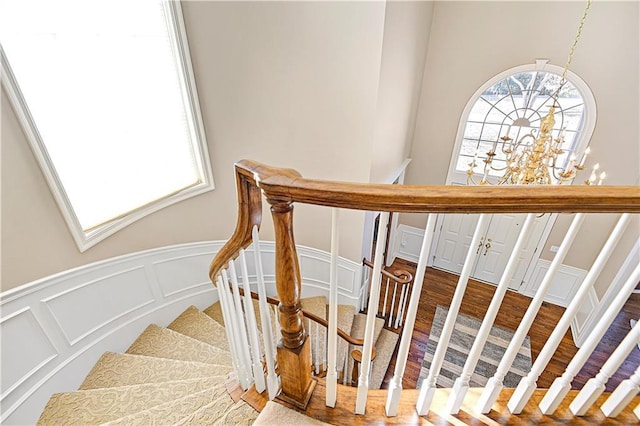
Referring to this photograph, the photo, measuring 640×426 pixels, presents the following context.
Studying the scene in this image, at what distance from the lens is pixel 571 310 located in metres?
0.76

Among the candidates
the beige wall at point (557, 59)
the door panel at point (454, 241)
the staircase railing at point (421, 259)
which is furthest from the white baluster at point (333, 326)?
the door panel at point (454, 241)

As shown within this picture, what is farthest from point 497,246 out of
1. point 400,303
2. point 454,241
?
point 400,303

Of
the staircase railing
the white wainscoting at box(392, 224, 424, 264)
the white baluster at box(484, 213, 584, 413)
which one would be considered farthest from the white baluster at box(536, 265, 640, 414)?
the white wainscoting at box(392, 224, 424, 264)

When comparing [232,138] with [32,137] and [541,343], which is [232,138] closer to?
[32,137]

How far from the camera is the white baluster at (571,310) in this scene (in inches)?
25.3

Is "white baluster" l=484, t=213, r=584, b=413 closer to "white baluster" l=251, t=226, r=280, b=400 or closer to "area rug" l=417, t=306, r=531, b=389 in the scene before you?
"white baluster" l=251, t=226, r=280, b=400

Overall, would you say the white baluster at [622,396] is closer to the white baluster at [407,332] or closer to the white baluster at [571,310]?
the white baluster at [571,310]

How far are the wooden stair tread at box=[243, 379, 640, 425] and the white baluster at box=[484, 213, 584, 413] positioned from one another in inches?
2.1

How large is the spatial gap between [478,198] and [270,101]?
266 centimetres

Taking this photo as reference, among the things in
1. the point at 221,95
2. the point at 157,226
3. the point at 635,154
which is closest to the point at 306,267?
the point at 157,226

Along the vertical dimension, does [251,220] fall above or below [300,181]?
below

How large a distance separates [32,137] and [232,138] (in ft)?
5.02

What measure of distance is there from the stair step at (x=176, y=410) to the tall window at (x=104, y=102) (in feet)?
4.20

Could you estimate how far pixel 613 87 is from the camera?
3389 millimetres
